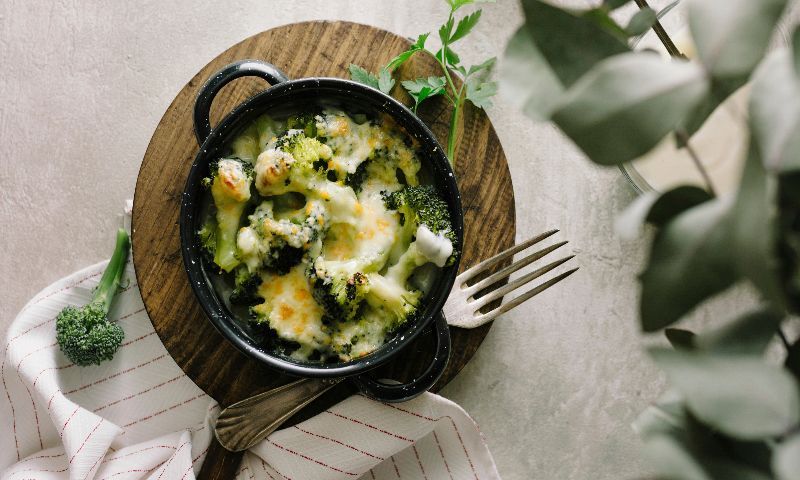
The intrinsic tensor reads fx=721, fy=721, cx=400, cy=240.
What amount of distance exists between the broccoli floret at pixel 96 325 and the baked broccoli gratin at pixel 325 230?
37cm

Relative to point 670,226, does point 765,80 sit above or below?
above

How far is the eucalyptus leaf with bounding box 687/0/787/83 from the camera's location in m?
0.57

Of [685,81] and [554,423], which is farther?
[554,423]

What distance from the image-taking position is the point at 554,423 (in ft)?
5.55

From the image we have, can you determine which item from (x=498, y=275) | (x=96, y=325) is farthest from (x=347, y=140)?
(x=96, y=325)

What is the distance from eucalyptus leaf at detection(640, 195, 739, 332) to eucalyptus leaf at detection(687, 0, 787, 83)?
11 cm

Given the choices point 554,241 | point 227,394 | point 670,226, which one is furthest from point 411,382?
point 670,226

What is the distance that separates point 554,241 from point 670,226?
3.34 ft

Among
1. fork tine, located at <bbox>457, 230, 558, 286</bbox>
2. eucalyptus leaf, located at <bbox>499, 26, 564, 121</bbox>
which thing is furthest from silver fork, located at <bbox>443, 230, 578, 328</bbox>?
eucalyptus leaf, located at <bbox>499, 26, 564, 121</bbox>

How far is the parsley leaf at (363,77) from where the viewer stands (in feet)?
4.65

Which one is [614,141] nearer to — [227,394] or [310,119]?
[310,119]

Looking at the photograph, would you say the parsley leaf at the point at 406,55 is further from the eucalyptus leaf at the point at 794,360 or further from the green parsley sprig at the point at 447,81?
the eucalyptus leaf at the point at 794,360

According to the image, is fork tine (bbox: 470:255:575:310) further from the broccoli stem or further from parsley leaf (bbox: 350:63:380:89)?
the broccoli stem

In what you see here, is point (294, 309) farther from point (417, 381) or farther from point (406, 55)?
point (406, 55)
